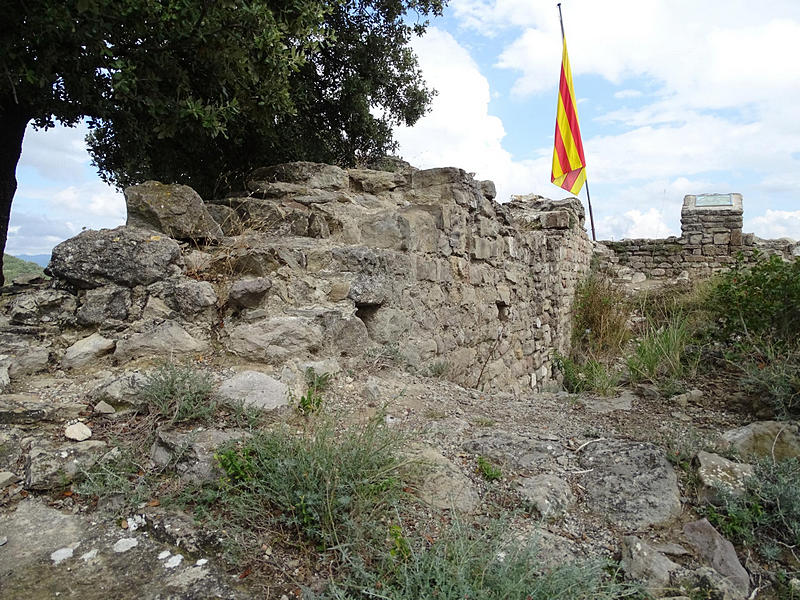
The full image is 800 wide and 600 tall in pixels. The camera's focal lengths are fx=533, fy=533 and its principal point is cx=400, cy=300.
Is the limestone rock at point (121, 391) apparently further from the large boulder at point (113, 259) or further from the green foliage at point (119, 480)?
the large boulder at point (113, 259)

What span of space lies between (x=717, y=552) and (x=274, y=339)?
2.15 m

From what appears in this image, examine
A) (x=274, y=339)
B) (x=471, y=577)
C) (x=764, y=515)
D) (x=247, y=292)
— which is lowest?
(x=471, y=577)

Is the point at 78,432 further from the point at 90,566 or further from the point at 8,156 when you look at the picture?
the point at 8,156

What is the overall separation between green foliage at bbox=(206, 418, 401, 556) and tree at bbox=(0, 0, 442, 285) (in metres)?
2.53

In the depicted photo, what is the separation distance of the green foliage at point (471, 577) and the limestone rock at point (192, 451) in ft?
2.29

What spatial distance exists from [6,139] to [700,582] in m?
5.94


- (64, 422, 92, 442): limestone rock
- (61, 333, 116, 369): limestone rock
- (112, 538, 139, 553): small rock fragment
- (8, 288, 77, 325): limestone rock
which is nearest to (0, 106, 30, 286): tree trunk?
(8, 288, 77, 325): limestone rock

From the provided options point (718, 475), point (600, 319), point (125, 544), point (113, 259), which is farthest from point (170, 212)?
point (600, 319)

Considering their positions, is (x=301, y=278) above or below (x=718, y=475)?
above

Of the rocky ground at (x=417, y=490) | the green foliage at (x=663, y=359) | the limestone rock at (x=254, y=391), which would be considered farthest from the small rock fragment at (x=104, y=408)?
the green foliage at (x=663, y=359)

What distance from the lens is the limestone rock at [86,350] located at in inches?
102

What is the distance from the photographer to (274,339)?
2.87m

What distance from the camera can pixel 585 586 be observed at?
1.56 metres

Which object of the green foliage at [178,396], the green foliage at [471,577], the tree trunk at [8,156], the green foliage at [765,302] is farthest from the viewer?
the tree trunk at [8,156]
